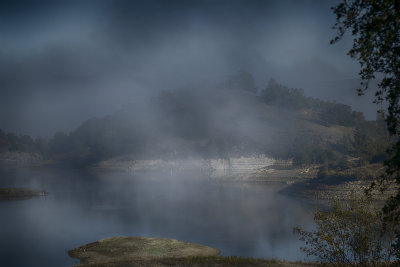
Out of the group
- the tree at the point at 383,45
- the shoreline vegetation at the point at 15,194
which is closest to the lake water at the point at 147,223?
the shoreline vegetation at the point at 15,194

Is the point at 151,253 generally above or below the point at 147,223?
above

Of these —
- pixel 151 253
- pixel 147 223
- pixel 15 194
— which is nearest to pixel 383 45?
pixel 151 253

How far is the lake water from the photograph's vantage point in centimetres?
5231

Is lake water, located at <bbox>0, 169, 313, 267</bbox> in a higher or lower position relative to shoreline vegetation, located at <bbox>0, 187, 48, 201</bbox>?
lower

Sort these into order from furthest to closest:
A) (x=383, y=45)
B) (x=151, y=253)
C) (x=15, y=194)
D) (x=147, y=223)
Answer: (x=15, y=194) → (x=147, y=223) → (x=151, y=253) → (x=383, y=45)

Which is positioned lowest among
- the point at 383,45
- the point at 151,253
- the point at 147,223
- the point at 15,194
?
the point at 147,223

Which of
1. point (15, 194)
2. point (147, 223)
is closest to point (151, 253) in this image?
point (147, 223)

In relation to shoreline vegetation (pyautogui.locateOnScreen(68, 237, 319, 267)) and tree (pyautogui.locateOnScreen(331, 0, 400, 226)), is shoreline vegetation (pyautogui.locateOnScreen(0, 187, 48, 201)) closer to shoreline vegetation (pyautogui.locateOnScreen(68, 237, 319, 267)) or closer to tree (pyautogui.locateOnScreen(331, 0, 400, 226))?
shoreline vegetation (pyautogui.locateOnScreen(68, 237, 319, 267))

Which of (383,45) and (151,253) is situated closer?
(383,45)

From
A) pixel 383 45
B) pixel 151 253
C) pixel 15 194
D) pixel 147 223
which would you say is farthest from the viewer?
pixel 15 194

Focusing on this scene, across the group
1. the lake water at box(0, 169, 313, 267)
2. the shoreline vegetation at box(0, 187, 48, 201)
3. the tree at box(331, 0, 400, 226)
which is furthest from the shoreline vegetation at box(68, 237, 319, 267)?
the shoreline vegetation at box(0, 187, 48, 201)

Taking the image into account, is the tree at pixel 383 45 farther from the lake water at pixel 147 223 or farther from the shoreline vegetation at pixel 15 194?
the shoreline vegetation at pixel 15 194

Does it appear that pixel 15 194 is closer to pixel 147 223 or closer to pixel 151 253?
pixel 147 223

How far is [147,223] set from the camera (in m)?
76.9
